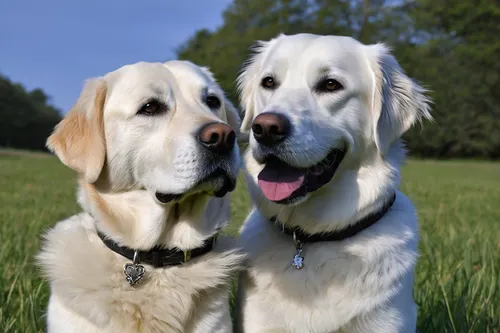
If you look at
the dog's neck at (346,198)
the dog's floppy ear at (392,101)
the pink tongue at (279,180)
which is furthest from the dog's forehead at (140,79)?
the dog's floppy ear at (392,101)

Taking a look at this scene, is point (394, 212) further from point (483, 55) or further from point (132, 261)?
point (483, 55)

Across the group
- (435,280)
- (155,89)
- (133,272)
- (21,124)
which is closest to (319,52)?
(155,89)

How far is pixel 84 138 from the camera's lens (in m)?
2.59

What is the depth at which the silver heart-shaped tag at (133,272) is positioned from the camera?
7.94 feet

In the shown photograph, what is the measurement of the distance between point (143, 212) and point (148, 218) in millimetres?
48

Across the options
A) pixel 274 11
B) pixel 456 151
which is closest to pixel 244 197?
pixel 456 151

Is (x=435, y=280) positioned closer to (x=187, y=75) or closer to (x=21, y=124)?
(x=187, y=75)

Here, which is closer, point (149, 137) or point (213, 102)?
point (149, 137)

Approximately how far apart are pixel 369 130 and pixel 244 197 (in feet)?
16.6

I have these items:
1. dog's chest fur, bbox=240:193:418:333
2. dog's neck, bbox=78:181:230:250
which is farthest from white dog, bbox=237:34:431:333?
dog's neck, bbox=78:181:230:250

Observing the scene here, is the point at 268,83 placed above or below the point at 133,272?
above

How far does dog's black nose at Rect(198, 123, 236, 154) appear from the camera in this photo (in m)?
2.38

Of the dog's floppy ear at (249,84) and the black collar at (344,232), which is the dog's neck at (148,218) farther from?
the dog's floppy ear at (249,84)

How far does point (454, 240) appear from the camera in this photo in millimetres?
4828
